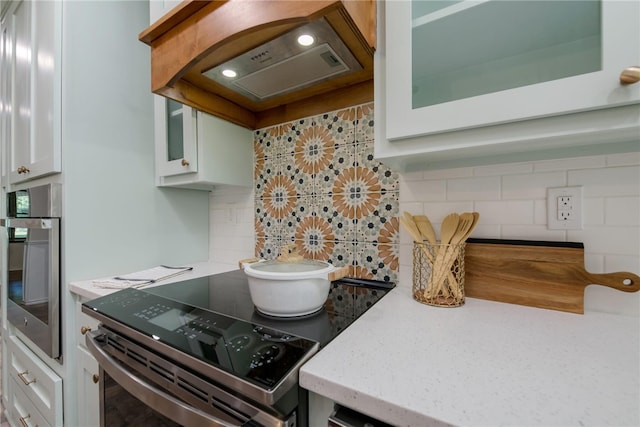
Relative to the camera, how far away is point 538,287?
2.47ft

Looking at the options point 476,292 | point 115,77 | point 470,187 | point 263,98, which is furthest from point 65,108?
point 476,292

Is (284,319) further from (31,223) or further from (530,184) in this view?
(31,223)

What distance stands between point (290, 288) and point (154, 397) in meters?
0.40

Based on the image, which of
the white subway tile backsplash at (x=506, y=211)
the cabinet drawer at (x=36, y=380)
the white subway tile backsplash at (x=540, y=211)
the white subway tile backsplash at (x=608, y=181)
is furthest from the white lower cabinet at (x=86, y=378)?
the white subway tile backsplash at (x=608, y=181)

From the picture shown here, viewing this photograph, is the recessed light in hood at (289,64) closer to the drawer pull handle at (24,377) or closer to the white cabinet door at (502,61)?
the white cabinet door at (502,61)

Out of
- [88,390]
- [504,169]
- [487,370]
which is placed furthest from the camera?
[88,390]

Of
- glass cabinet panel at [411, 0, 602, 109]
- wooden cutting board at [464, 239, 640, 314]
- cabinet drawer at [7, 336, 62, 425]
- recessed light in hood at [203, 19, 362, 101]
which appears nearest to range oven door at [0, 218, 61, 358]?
cabinet drawer at [7, 336, 62, 425]

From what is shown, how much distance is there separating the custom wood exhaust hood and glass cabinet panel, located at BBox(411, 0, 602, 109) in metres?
0.16

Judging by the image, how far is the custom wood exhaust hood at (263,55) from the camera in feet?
2.32

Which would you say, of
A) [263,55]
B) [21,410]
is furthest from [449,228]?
[21,410]

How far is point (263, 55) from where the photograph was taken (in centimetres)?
90

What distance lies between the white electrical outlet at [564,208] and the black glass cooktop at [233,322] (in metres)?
0.54

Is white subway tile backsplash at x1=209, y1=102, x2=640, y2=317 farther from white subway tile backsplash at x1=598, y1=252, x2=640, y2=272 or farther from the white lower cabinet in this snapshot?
the white lower cabinet

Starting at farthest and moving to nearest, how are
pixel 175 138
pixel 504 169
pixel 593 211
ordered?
pixel 175 138 < pixel 504 169 < pixel 593 211
